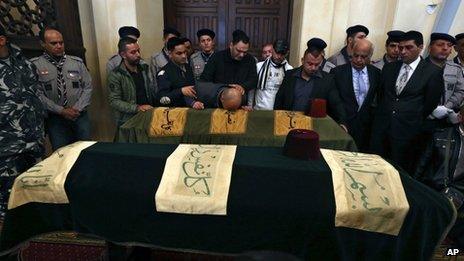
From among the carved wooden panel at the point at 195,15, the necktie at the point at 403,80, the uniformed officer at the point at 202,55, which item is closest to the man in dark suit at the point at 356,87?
the necktie at the point at 403,80

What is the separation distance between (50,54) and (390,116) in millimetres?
3399

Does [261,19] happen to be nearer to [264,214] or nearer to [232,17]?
[232,17]

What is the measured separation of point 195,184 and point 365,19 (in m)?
3.70

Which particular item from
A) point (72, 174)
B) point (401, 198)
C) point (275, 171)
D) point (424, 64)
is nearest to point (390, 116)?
point (424, 64)

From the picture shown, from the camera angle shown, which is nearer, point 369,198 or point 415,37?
point 369,198

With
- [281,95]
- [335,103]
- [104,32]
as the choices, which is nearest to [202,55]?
[281,95]

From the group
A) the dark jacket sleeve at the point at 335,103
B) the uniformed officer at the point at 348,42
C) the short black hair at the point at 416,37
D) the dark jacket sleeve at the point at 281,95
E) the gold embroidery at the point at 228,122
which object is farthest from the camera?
the uniformed officer at the point at 348,42

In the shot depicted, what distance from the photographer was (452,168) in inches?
88.3

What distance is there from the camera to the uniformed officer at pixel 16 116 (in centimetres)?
232

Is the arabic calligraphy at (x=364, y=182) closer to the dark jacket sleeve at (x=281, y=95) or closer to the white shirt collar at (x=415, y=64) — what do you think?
the dark jacket sleeve at (x=281, y=95)

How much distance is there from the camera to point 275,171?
1500 mm

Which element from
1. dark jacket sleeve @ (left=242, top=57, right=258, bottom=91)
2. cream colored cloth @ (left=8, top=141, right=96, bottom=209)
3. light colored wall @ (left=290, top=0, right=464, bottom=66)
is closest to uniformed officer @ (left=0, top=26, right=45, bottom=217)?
cream colored cloth @ (left=8, top=141, right=96, bottom=209)

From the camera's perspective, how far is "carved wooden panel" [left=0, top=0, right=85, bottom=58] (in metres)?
3.16

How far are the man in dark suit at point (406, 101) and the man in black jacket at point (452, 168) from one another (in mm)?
555
